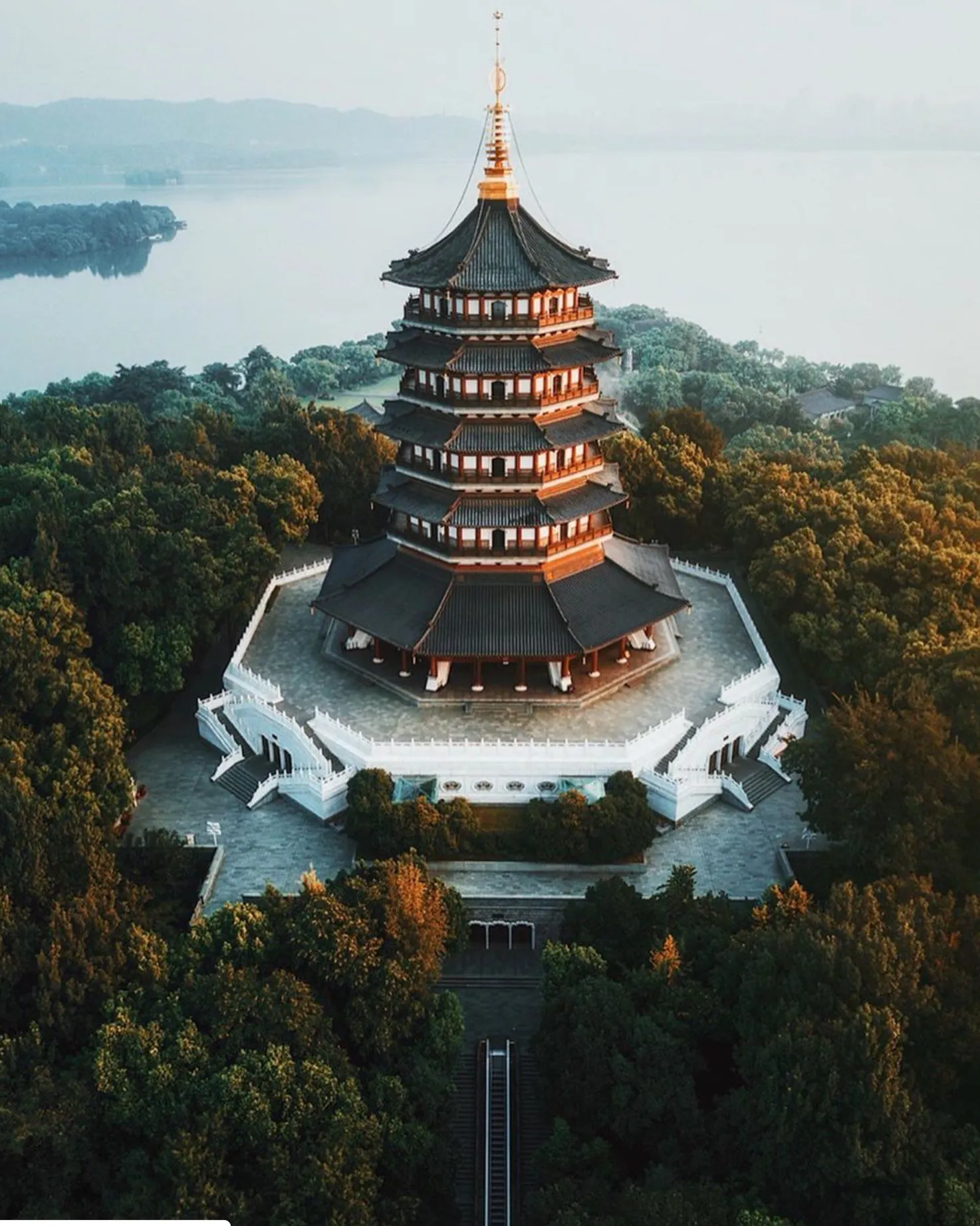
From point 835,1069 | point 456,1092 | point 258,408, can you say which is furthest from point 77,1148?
point 258,408

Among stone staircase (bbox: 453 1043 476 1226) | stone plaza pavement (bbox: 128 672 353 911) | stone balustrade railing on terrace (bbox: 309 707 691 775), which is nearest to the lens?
stone staircase (bbox: 453 1043 476 1226)

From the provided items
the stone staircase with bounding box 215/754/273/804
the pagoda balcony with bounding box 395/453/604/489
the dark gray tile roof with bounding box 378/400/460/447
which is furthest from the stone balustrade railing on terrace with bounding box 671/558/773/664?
the stone staircase with bounding box 215/754/273/804

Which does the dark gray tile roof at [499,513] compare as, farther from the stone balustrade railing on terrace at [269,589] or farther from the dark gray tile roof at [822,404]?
the dark gray tile roof at [822,404]

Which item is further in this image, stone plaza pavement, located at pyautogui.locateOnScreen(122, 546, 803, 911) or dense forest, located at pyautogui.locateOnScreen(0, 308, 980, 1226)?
stone plaza pavement, located at pyautogui.locateOnScreen(122, 546, 803, 911)

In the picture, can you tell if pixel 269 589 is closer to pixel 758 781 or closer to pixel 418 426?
pixel 418 426

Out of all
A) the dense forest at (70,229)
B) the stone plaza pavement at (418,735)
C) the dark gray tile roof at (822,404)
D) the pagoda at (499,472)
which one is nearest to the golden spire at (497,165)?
the pagoda at (499,472)

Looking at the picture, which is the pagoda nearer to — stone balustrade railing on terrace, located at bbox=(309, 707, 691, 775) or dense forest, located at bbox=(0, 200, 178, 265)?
stone balustrade railing on terrace, located at bbox=(309, 707, 691, 775)

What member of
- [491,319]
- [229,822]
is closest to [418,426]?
[491,319]
